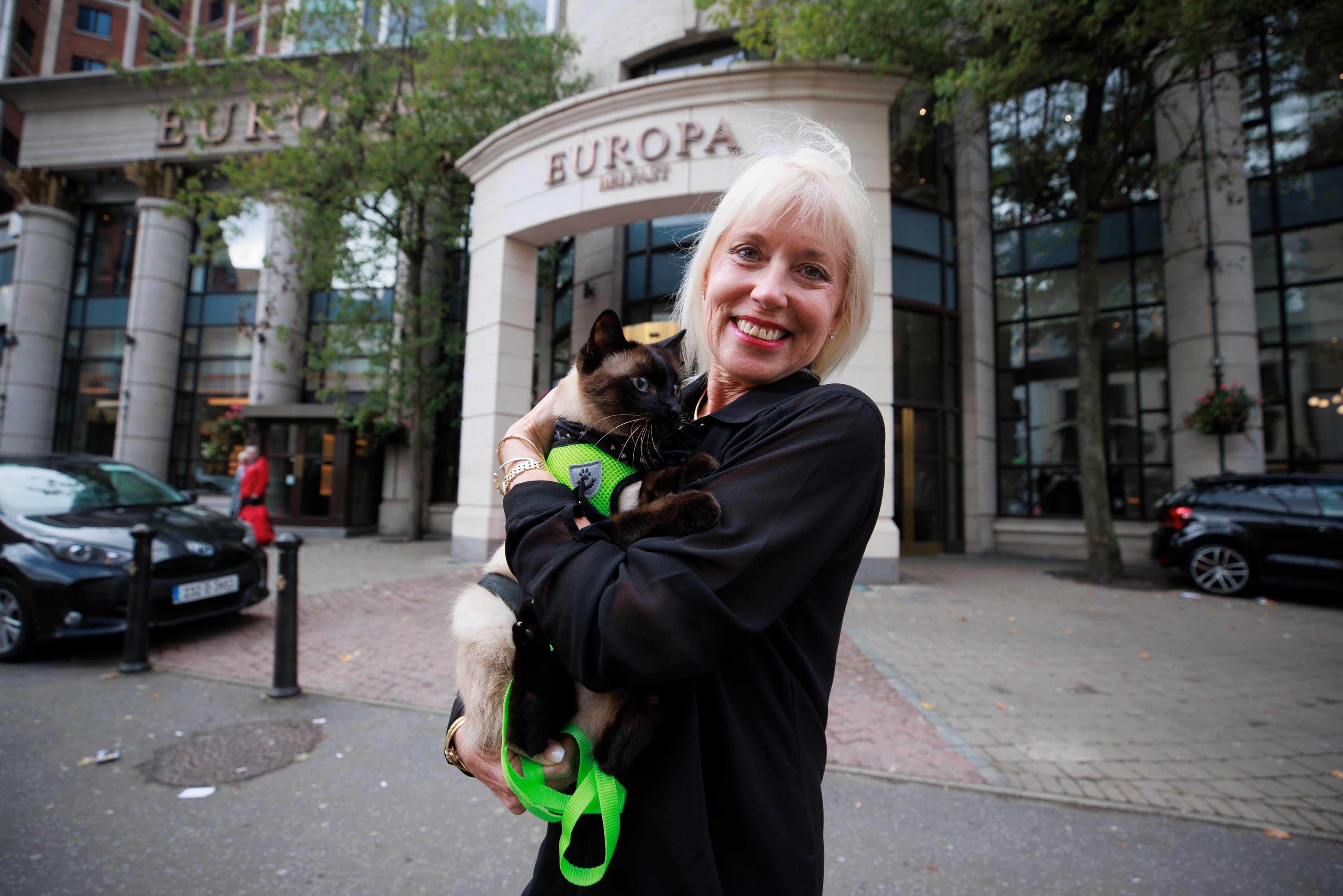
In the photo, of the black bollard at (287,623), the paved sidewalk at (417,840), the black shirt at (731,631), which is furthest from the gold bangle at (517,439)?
the black bollard at (287,623)

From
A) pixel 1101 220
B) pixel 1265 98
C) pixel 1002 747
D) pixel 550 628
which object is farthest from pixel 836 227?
pixel 1265 98

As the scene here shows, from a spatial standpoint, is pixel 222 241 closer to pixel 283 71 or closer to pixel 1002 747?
pixel 283 71

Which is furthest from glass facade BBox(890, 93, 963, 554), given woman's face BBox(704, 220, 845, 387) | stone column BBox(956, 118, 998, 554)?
woman's face BBox(704, 220, 845, 387)

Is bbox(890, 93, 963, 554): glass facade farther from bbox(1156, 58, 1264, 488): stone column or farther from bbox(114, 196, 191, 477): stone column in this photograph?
bbox(114, 196, 191, 477): stone column

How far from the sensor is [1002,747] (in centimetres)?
416

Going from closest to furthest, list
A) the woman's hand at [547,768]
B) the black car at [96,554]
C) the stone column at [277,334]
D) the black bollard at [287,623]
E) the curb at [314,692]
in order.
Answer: the woman's hand at [547,768] → the curb at [314,692] → the black bollard at [287,623] → the black car at [96,554] → the stone column at [277,334]

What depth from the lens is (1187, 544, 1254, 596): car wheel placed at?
9.10m

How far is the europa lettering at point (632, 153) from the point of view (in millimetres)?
9406

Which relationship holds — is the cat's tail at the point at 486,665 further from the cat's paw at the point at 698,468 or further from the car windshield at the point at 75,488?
the car windshield at the point at 75,488

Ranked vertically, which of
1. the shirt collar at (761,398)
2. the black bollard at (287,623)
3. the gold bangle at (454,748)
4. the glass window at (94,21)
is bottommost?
the black bollard at (287,623)

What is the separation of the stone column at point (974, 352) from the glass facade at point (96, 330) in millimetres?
27115

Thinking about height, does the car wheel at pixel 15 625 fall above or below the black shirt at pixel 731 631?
below

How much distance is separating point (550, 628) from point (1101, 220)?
17602 millimetres

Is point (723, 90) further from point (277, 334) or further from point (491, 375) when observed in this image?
point (277, 334)
